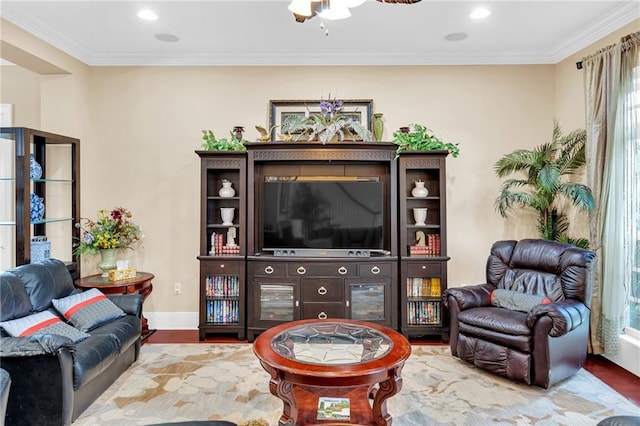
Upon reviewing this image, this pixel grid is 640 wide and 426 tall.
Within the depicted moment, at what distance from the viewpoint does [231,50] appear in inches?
167

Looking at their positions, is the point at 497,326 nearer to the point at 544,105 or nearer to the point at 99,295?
the point at 544,105

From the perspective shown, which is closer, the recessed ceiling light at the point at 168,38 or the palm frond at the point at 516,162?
the recessed ceiling light at the point at 168,38

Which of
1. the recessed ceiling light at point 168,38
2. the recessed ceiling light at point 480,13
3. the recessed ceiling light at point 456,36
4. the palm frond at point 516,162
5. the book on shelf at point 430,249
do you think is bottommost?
the book on shelf at point 430,249

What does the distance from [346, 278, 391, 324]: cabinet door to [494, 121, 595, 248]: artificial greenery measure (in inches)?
63.0

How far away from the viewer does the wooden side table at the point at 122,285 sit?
12.2ft

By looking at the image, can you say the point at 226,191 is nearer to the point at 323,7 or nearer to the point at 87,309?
the point at 87,309

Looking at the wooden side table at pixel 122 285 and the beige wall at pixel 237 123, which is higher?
the beige wall at pixel 237 123

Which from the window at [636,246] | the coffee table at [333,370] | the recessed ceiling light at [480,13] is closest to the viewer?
the coffee table at [333,370]

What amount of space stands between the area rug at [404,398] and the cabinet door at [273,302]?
58cm

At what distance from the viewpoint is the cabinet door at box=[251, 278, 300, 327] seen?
13.1 ft

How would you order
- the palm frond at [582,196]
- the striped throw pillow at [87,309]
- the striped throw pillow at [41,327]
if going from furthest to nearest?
the palm frond at [582,196] < the striped throw pillow at [87,309] < the striped throw pillow at [41,327]

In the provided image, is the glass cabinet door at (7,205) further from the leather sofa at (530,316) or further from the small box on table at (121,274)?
the leather sofa at (530,316)

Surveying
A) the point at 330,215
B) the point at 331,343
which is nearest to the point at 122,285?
the point at 330,215

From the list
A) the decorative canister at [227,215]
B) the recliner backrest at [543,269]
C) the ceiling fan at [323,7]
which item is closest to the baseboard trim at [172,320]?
the decorative canister at [227,215]
